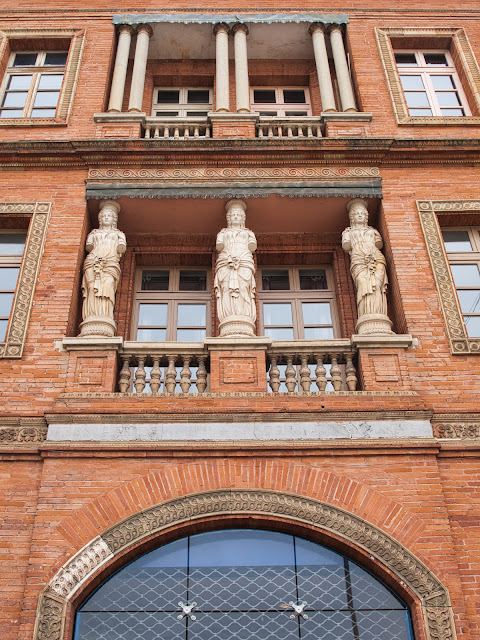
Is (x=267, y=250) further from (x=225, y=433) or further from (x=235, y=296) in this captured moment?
(x=225, y=433)

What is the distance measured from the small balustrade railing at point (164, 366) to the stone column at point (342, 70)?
5.23m

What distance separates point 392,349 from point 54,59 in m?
8.35

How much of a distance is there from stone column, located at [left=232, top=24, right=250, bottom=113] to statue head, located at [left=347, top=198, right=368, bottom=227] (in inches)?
100

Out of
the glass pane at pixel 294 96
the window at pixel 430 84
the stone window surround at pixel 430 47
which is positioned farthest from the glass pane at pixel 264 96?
the window at pixel 430 84

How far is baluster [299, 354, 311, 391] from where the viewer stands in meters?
8.41

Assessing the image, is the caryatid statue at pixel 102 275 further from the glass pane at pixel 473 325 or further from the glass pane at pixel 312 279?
the glass pane at pixel 473 325

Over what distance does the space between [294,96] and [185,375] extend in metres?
6.78

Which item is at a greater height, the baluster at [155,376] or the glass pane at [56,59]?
the glass pane at [56,59]

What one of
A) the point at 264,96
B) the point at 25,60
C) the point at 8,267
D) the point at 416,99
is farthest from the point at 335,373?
the point at 25,60

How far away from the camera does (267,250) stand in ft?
35.1

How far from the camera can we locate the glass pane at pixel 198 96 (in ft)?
42.3

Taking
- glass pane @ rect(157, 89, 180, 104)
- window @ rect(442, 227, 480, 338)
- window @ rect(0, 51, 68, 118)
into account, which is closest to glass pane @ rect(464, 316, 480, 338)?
window @ rect(442, 227, 480, 338)

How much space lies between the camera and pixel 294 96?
1299cm

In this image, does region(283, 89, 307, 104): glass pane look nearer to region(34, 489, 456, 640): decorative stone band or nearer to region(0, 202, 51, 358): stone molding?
region(0, 202, 51, 358): stone molding
